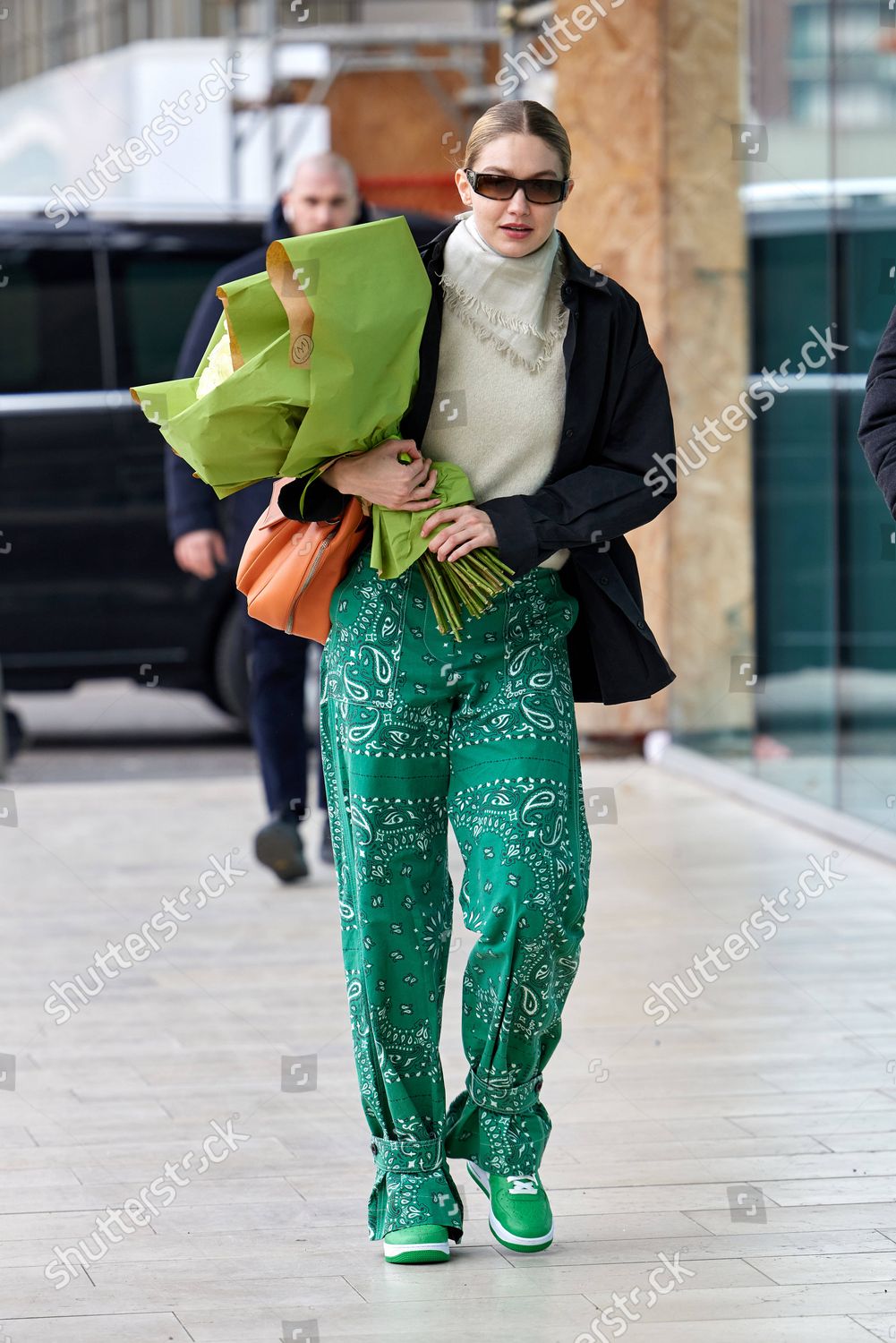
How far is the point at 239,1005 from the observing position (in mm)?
4910

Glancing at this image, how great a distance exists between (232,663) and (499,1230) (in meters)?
5.94

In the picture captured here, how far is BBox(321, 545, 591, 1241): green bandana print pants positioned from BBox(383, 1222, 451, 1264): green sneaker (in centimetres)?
2

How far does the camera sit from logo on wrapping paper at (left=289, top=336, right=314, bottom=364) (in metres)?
2.99

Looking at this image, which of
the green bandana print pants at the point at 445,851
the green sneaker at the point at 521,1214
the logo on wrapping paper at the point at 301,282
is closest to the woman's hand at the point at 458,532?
the green bandana print pants at the point at 445,851

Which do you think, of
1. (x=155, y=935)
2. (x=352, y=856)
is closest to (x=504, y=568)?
(x=352, y=856)

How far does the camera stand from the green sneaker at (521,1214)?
3.24 m

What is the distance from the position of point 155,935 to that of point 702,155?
4166mm

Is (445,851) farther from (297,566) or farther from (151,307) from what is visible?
(151,307)

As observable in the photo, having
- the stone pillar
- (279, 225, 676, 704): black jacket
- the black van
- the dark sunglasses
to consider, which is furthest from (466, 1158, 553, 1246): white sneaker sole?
the black van

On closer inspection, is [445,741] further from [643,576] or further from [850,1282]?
[643,576]

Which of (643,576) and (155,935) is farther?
(643,576)

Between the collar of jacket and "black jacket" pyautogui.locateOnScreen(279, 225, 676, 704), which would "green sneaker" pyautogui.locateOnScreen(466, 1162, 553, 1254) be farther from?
the collar of jacket

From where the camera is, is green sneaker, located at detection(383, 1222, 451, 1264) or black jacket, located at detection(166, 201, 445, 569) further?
black jacket, located at detection(166, 201, 445, 569)

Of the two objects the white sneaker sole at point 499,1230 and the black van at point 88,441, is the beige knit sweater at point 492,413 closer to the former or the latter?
the white sneaker sole at point 499,1230
